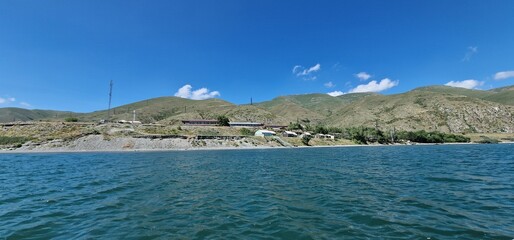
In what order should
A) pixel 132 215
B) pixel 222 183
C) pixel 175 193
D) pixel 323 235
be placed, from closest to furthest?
pixel 323 235
pixel 132 215
pixel 175 193
pixel 222 183

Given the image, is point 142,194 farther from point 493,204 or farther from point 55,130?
point 55,130

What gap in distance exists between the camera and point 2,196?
21.8 metres

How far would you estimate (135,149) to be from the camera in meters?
105

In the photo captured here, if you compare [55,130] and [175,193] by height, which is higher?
[55,130]

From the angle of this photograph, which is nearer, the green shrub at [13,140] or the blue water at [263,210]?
the blue water at [263,210]

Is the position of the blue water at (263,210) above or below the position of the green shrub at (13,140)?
below

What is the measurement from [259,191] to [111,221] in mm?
12154

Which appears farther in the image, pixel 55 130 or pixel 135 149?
pixel 55 130

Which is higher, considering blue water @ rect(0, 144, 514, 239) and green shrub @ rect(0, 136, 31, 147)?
green shrub @ rect(0, 136, 31, 147)

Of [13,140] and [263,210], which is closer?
[263,210]

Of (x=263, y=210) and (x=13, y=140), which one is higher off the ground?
(x=13, y=140)

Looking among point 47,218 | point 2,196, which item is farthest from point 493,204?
point 2,196

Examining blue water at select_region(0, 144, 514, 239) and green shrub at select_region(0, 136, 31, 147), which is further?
green shrub at select_region(0, 136, 31, 147)

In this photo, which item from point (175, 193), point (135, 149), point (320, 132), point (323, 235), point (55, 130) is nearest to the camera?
point (323, 235)
